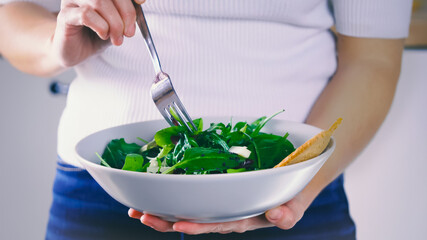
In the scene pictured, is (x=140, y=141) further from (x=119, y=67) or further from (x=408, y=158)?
(x=408, y=158)

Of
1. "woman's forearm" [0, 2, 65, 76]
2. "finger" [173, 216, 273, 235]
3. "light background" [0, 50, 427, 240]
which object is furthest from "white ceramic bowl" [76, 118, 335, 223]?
"light background" [0, 50, 427, 240]

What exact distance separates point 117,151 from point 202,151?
0.14 m

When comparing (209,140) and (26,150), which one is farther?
(26,150)

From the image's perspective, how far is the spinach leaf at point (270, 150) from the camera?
58cm

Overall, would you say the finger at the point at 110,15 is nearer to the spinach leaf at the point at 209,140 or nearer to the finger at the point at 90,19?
the finger at the point at 90,19

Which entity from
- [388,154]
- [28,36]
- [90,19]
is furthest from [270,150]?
[388,154]

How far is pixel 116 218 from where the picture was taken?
83 centimetres

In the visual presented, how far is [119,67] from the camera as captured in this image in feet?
2.76

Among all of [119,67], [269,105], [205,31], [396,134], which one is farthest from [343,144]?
[396,134]

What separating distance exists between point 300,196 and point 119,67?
42 centimetres

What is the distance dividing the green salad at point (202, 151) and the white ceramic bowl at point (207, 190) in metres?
0.04

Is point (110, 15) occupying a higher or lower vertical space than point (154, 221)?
higher

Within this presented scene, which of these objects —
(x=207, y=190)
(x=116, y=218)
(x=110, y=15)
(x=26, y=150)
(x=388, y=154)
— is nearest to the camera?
(x=207, y=190)

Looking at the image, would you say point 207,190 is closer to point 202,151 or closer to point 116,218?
point 202,151
